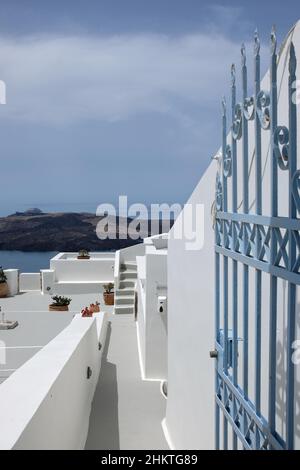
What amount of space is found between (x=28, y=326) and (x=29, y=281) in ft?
21.2

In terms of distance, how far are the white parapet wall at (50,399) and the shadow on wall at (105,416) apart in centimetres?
15

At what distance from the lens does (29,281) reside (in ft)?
50.6

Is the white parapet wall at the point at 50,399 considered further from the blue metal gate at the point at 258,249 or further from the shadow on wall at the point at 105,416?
the blue metal gate at the point at 258,249

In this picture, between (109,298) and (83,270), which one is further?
(83,270)

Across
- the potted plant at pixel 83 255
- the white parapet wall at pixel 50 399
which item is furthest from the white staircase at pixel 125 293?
the white parapet wall at pixel 50 399

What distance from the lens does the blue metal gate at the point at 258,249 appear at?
64.9 inches

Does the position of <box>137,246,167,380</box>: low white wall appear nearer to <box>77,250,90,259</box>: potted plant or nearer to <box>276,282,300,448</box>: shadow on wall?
<box>276,282,300,448</box>: shadow on wall

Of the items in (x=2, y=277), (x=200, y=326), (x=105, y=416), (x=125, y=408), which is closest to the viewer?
(x=200, y=326)

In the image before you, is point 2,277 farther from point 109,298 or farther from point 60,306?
point 60,306

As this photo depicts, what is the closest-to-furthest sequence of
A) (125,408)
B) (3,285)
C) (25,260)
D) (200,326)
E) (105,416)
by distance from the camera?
(200,326), (105,416), (125,408), (3,285), (25,260)

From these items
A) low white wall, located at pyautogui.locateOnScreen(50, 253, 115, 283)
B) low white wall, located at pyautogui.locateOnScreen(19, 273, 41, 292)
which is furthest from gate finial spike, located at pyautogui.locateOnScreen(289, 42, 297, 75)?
low white wall, located at pyautogui.locateOnScreen(19, 273, 41, 292)

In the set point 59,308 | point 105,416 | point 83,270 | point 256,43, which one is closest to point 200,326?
point 256,43

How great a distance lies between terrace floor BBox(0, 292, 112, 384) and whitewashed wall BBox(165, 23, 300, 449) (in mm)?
1937
